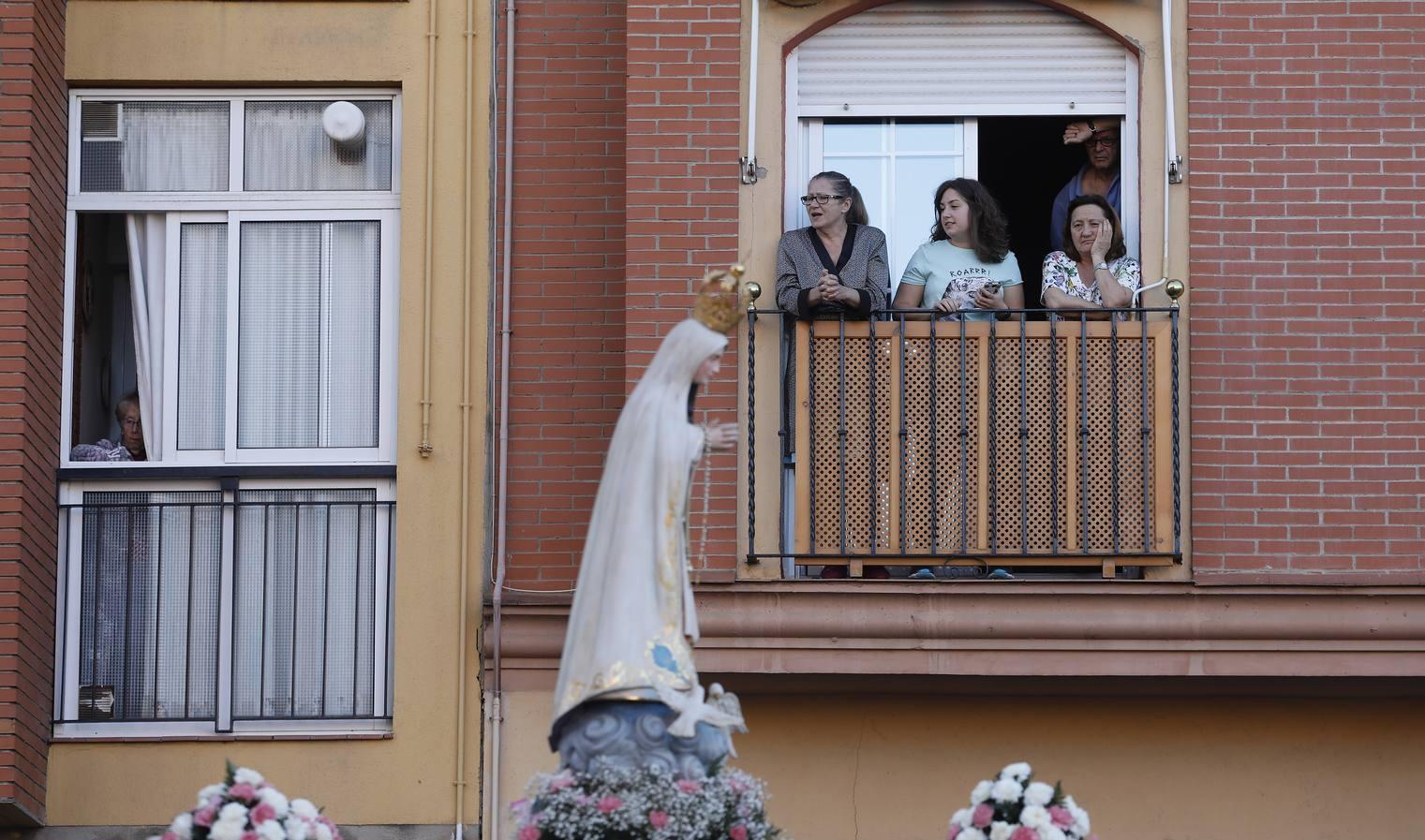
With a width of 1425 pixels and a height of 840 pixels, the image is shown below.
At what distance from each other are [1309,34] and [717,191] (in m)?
3.15

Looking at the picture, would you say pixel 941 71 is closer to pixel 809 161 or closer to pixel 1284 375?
pixel 809 161

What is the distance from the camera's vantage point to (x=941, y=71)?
55.0 ft

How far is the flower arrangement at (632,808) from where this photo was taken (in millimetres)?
12250

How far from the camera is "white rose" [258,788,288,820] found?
1288 cm

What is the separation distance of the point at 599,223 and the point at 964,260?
194cm

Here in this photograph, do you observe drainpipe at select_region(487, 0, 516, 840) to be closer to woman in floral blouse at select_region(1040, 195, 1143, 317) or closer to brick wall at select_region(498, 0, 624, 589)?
brick wall at select_region(498, 0, 624, 589)

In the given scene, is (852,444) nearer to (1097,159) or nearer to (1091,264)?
(1091,264)

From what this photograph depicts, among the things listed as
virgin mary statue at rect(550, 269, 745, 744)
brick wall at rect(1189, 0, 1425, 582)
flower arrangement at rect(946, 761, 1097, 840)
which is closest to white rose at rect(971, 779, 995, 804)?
flower arrangement at rect(946, 761, 1097, 840)

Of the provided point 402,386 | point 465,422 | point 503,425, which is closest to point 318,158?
point 402,386

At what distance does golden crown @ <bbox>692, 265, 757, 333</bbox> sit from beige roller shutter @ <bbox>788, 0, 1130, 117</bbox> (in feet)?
13.9

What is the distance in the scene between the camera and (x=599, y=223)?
16.7 metres

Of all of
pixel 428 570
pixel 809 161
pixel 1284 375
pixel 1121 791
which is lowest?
pixel 1121 791

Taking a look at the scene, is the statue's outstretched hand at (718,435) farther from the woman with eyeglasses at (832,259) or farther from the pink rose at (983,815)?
the woman with eyeglasses at (832,259)

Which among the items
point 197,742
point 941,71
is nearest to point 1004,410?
point 941,71
